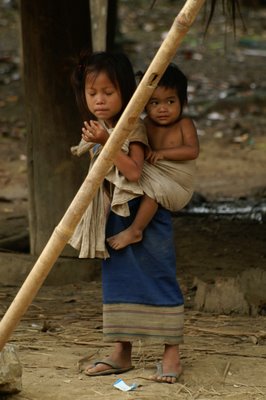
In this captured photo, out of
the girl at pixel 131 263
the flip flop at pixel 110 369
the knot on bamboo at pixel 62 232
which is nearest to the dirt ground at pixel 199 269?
the flip flop at pixel 110 369

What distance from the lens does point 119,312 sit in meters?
3.95

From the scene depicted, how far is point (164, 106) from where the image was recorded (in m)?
3.84

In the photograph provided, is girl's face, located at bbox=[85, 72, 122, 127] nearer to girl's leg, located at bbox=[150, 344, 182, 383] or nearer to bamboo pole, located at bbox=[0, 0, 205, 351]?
bamboo pole, located at bbox=[0, 0, 205, 351]

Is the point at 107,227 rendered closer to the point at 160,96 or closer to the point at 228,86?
the point at 160,96

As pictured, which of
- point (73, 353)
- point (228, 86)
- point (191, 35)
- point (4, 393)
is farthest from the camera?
point (191, 35)

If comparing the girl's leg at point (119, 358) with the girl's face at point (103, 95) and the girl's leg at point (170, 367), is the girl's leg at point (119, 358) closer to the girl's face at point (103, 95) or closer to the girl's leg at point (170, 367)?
the girl's leg at point (170, 367)

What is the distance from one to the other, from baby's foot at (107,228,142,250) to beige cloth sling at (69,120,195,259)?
0.05 meters

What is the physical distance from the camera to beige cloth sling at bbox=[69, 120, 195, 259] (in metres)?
3.80

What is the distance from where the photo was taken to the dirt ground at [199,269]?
3.96 metres

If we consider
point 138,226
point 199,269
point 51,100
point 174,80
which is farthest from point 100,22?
point 138,226

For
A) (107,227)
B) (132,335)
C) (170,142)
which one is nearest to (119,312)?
(132,335)

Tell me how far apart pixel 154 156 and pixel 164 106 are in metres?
0.21

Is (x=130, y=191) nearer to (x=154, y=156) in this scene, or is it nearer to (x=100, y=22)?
(x=154, y=156)

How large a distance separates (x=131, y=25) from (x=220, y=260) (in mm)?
11711
